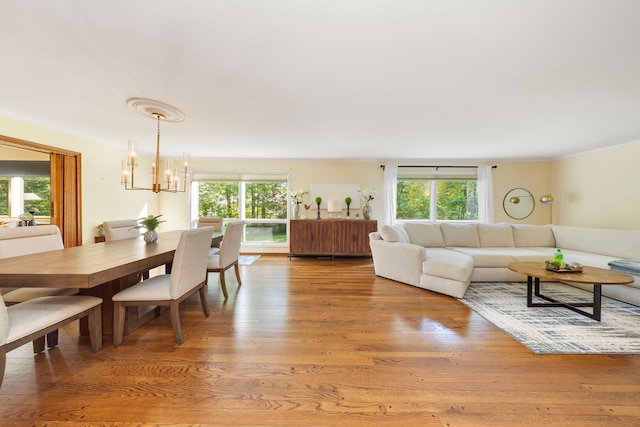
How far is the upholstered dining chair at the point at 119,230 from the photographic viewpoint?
112 inches

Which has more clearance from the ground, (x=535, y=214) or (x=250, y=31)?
(x=250, y=31)

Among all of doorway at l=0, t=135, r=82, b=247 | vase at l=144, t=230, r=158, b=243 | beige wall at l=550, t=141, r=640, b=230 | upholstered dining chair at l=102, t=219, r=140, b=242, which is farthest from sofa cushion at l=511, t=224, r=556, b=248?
doorway at l=0, t=135, r=82, b=247

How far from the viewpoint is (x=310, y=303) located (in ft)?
9.29

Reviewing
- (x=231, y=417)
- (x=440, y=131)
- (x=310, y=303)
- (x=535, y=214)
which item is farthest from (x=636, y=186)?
(x=231, y=417)

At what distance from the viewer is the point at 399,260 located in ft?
11.7

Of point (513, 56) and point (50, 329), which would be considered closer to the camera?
point (50, 329)

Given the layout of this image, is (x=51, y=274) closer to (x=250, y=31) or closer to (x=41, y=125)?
(x=250, y=31)

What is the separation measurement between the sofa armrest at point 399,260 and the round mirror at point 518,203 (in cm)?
361

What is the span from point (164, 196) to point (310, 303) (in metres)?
4.80

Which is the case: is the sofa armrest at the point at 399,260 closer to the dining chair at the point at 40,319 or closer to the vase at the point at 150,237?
the vase at the point at 150,237

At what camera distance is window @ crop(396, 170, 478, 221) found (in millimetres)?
5707

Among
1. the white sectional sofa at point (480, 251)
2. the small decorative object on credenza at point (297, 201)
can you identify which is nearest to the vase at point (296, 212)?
the small decorative object on credenza at point (297, 201)

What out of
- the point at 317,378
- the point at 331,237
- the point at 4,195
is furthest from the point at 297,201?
the point at 4,195

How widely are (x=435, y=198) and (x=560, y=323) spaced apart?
12.3ft
